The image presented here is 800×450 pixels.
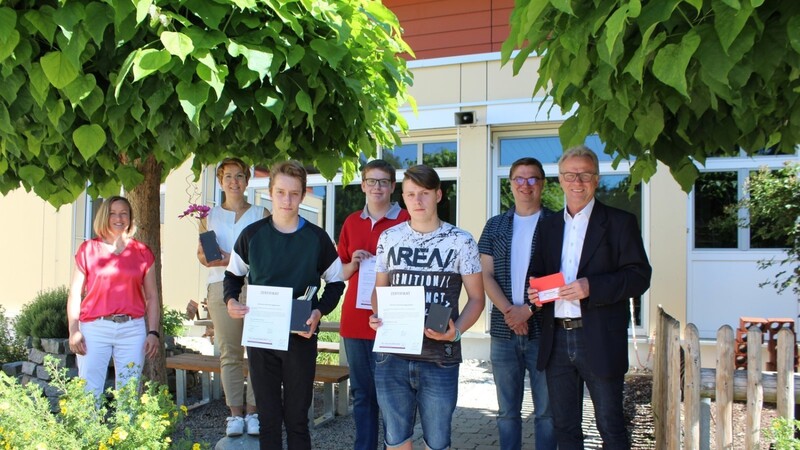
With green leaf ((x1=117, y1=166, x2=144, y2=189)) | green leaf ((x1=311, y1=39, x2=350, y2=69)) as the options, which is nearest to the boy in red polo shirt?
green leaf ((x1=311, y1=39, x2=350, y2=69))

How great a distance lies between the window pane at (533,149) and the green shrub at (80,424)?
7315 millimetres

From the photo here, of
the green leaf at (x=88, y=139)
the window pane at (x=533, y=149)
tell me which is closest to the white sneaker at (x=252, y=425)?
the green leaf at (x=88, y=139)

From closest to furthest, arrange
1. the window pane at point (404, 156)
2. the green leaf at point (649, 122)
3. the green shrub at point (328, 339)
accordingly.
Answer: the green leaf at point (649, 122) < the green shrub at point (328, 339) < the window pane at point (404, 156)

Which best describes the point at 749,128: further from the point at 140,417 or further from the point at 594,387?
the point at 140,417

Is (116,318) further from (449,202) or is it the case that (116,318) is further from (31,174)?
(449,202)

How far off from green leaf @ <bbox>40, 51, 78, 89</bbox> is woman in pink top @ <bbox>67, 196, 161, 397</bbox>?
5.89ft

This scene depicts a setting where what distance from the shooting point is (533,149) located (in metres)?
9.71

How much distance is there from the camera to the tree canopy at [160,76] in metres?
2.79

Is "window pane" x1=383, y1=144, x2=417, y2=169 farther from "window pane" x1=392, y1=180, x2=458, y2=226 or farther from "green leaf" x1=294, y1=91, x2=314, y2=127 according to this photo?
"green leaf" x1=294, y1=91, x2=314, y2=127

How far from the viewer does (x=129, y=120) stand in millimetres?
3279

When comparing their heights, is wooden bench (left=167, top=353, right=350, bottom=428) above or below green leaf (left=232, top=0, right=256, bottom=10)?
below

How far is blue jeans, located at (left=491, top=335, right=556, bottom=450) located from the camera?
12.6 ft

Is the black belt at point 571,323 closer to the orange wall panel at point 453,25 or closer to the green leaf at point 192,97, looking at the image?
the green leaf at point 192,97

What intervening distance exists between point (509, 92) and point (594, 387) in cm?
675
